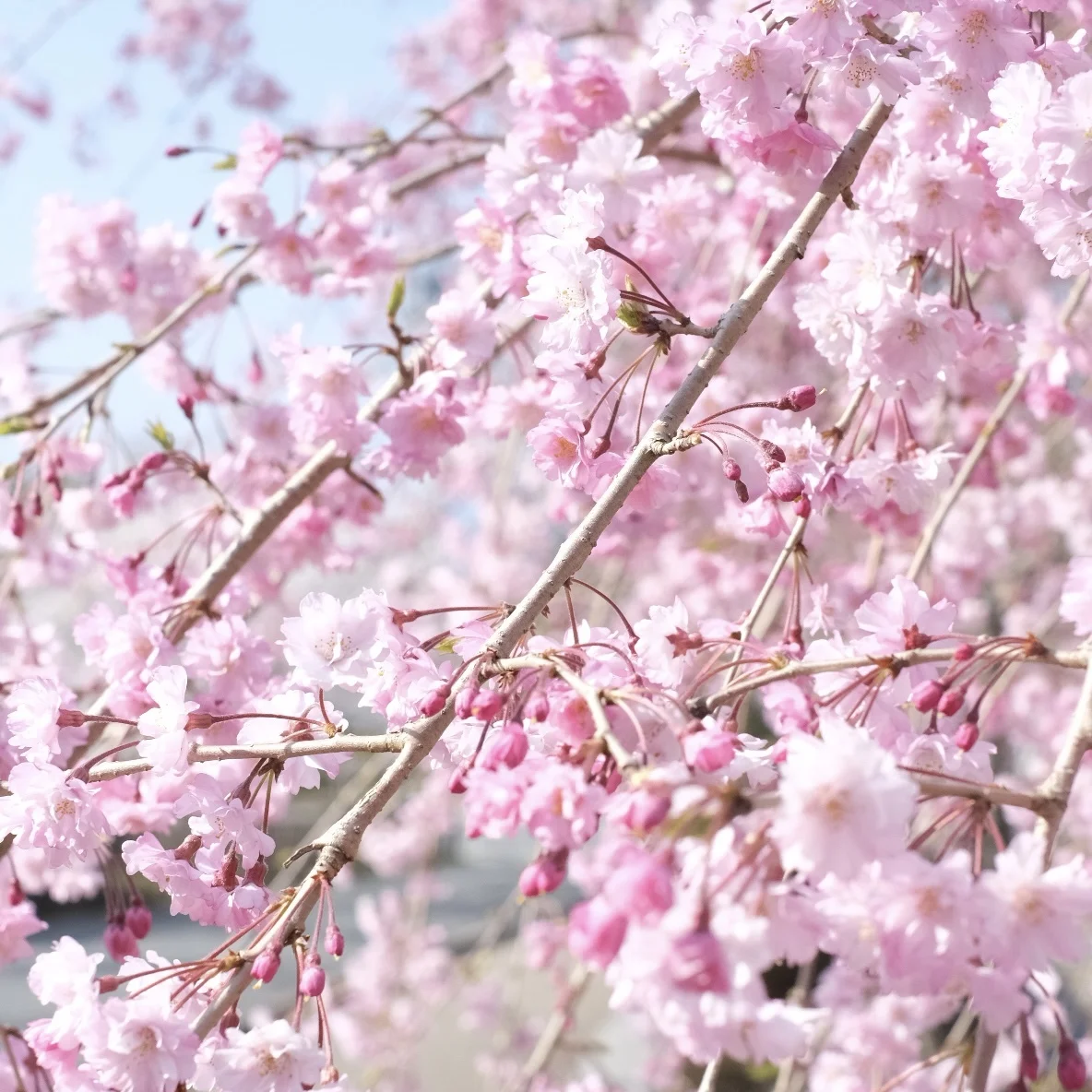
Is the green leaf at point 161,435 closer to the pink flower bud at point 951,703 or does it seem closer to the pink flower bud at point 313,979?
the pink flower bud at point 313,979

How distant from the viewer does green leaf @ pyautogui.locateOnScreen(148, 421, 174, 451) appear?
6.71 ft

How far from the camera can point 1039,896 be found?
93 centimetres

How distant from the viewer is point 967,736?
1198 millimetres

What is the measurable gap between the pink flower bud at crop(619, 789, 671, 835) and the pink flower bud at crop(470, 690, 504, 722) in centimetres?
20

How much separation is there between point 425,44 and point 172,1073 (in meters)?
8.50

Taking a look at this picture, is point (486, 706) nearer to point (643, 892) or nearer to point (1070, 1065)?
point (643, 892)

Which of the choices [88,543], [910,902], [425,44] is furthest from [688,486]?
[425,44]

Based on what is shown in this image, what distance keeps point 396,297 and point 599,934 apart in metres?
1.43

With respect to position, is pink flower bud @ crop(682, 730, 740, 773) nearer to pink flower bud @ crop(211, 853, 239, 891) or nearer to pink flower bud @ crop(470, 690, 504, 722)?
pink flower bud @ crop(470, 690, 504, 722)

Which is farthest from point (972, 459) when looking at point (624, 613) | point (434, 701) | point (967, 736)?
point (434, 701)

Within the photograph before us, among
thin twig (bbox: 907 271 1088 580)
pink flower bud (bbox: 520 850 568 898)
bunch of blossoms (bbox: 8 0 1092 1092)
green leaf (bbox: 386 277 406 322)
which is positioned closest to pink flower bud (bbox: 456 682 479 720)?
bunch of blossoms (bbox: 8 0 1092 1092)

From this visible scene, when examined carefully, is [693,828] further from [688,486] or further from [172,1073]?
[688,486]

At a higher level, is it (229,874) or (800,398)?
(800,398)

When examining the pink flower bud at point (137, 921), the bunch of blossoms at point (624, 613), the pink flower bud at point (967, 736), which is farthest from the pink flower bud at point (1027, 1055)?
the pink flower bud at point (137, 921)
